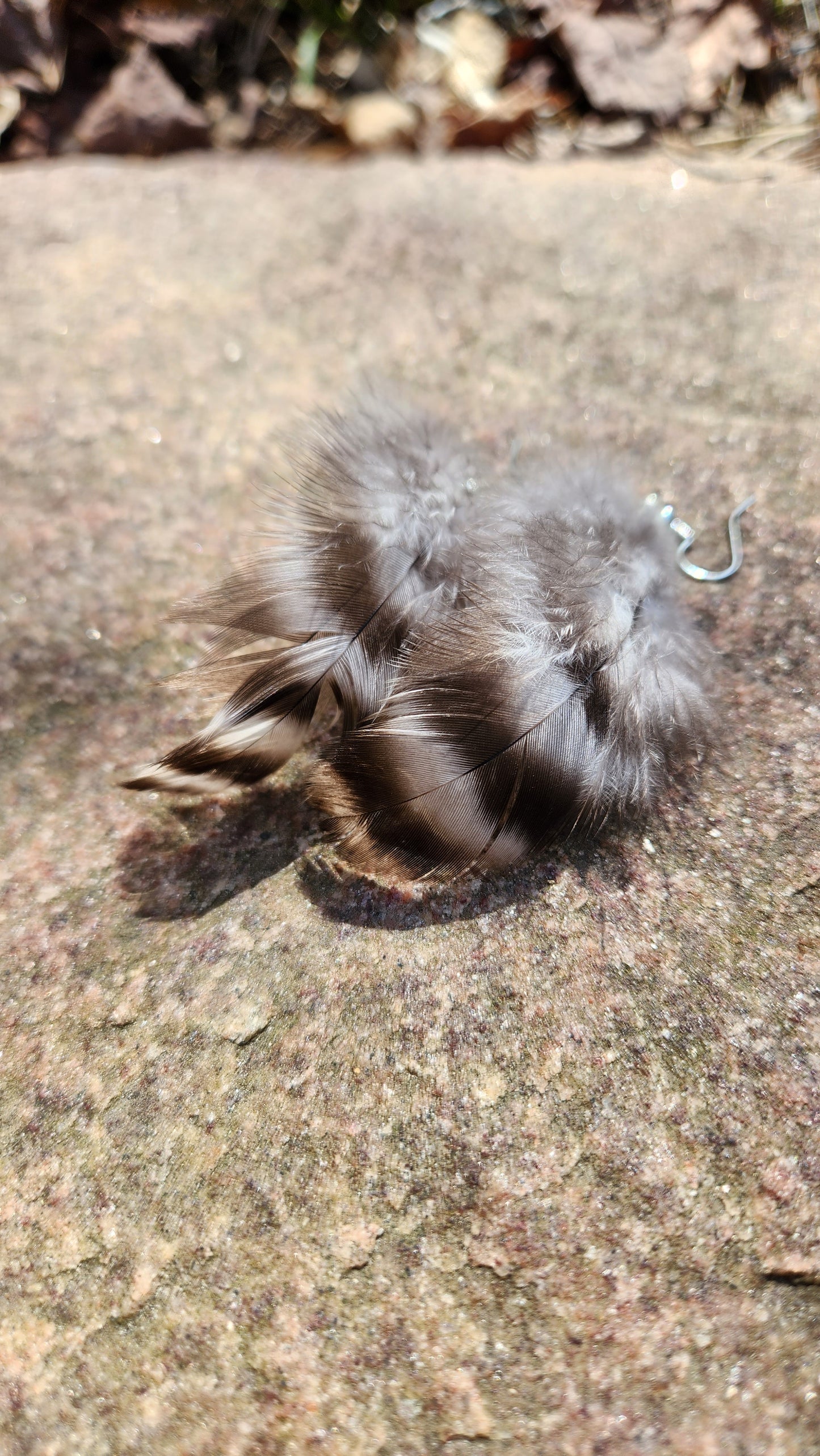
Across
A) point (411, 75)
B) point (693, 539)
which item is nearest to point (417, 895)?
point (693, 539)

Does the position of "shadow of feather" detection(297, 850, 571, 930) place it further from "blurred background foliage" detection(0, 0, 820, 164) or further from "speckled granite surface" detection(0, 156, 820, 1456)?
"blurred background foliage" detection(0, 0, 820, 164)

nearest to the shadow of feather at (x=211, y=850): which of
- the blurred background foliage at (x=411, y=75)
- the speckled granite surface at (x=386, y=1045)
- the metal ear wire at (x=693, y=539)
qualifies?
the speckled granite surface at (x=386, y=1045)

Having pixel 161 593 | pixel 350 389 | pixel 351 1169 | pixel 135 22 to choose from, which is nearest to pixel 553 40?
pixel 135 22

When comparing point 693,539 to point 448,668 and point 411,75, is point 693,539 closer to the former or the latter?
point 448,668

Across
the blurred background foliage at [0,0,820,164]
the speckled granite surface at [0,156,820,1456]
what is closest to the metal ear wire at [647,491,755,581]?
the speckled granite surface at [0,156,820,1456]

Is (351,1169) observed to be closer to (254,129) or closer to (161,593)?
(161,593)

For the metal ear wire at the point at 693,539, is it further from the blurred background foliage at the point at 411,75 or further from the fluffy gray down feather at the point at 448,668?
the blurred background foliage at the point at 411,75
